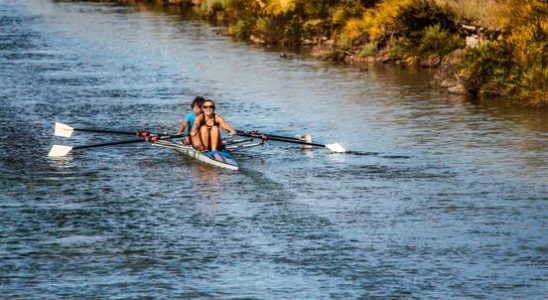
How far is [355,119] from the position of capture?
1470 inches

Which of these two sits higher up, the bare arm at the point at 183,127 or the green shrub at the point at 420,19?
the green shrub at the point at 420,19

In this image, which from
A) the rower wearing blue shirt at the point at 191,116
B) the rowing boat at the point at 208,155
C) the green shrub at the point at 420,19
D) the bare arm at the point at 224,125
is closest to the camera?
the rowing boat at the point at 208,155

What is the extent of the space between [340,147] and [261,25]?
24.5 m

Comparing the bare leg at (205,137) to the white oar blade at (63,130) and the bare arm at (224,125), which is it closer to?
the bare arm at (224,125)

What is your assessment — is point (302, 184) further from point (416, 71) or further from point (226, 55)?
point (226, 55)

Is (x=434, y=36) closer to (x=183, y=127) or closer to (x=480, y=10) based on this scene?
(x=480, y=10)

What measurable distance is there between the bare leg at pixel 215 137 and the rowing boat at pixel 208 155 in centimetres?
18

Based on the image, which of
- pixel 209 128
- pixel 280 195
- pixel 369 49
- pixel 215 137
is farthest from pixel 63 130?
pixel 369 49

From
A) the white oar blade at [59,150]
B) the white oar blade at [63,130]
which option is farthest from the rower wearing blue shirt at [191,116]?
the white oar blade at [63,130]

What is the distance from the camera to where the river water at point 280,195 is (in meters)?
21.5

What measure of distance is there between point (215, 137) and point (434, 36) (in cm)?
1631

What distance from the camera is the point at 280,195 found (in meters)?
27.7

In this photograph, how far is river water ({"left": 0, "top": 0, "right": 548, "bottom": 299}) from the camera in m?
21.5

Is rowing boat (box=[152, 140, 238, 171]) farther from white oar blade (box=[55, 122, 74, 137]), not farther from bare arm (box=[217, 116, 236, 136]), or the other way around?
white oar blade (box=[55, 122, 74, 137])
